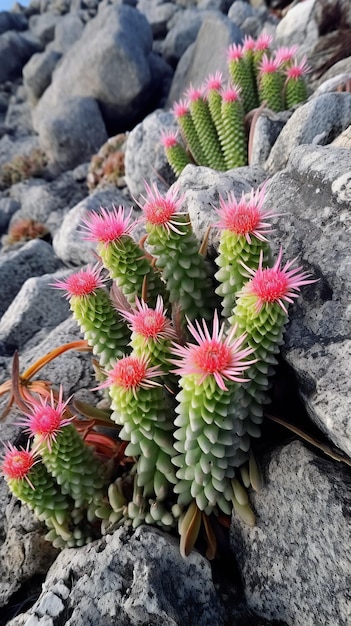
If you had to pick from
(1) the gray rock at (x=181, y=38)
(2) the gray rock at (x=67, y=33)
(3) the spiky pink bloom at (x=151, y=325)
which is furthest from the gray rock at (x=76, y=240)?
(2) the gray rock at (x=67, y=33)

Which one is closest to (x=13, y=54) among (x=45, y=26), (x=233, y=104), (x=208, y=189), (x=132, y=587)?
(x=45, y=26)

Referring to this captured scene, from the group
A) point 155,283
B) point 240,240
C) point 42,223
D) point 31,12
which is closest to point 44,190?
point 42,223

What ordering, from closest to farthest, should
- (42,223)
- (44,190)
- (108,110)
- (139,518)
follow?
(139,518), (42,223), (44,190), (108,110)

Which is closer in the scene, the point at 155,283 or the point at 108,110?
the point at 155,283

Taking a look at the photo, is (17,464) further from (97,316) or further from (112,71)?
(112,71)

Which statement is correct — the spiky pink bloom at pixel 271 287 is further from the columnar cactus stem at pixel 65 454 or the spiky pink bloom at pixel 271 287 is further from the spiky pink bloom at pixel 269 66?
the spiky pink bloom at pixel 269 66

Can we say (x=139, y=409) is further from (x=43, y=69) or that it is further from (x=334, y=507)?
(x=43, y=69)
